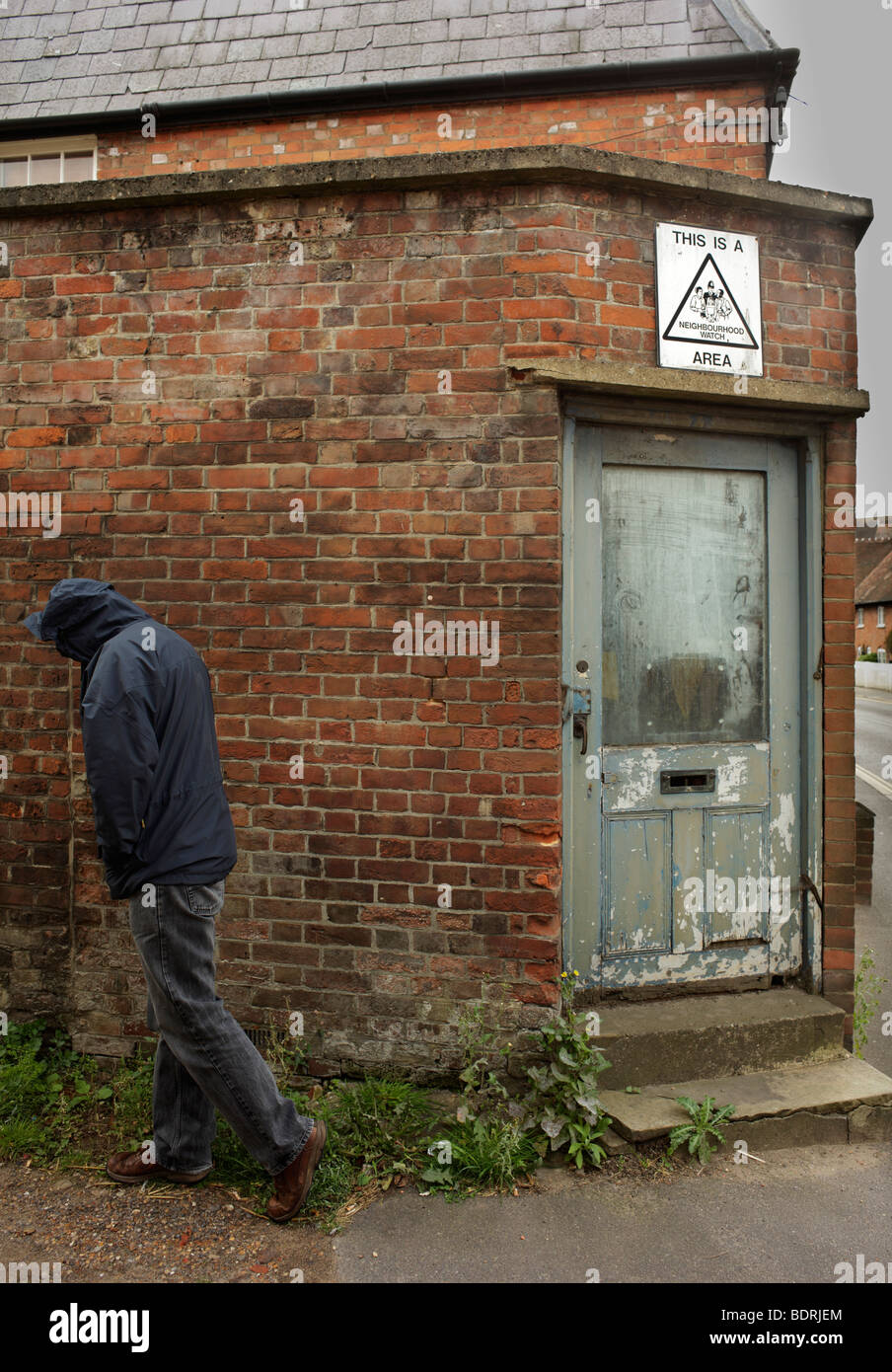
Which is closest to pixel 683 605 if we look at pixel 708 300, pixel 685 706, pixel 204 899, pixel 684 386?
pixel 685 706

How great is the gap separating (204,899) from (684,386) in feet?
9.16

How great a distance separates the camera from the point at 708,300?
149 inches

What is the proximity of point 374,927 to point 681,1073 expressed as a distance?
142cm

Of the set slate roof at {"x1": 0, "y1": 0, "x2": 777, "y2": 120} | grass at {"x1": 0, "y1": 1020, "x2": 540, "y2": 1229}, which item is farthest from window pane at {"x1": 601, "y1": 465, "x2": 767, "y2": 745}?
slate roof at {"x1": 0, "y1": 0, "x2": 777, "y2": 120}

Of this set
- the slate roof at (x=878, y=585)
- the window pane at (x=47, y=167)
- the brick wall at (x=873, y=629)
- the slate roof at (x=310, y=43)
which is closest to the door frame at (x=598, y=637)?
the slate roof at (x=310, y=43)

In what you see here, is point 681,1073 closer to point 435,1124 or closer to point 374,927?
point 435,1124

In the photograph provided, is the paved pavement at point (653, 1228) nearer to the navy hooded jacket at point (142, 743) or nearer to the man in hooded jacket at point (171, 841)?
the man in hooded jacket at point (171, 841)

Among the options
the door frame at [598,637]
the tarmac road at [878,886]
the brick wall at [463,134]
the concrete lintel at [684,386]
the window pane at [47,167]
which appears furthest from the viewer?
the window pane at [47,167]

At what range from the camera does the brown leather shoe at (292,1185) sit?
113 inches

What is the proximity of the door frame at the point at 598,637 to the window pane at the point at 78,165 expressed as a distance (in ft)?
18.7

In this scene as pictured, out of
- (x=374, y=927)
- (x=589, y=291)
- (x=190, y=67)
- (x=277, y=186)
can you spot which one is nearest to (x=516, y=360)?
(x=589, y=291)

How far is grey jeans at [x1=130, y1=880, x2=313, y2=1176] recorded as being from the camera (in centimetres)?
282

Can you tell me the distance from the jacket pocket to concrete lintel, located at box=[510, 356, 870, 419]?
232 centimetres

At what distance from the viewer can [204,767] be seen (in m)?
2.94
